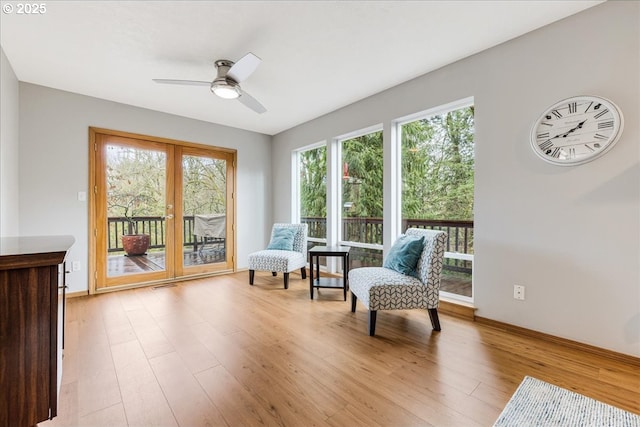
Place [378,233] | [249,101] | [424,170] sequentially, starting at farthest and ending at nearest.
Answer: [378,233], [424,170], [249,101]

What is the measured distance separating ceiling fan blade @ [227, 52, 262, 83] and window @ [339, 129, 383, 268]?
6.01ft

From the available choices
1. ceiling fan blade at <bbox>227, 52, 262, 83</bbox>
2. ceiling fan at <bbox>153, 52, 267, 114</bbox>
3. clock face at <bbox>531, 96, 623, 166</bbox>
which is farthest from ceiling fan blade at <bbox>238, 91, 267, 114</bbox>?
clock face at <bbox>531, 96, 623, 166</bbox>

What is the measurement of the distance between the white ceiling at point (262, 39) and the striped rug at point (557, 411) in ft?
8.16

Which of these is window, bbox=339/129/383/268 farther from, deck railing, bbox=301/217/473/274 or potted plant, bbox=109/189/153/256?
potted plant, bbox=109/189/153/256

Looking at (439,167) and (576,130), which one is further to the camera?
(439,167)

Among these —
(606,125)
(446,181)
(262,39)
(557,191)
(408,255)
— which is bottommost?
(408,255)

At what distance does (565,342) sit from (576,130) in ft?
5.22

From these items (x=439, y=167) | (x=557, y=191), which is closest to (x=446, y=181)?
(x=439, y=167)

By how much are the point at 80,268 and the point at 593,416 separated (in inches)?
187

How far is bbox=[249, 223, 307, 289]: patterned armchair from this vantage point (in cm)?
364

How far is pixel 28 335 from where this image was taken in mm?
1035

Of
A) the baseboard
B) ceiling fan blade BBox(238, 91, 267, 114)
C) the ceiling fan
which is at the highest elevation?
the ceiling fan

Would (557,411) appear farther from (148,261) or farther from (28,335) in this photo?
(148,261)

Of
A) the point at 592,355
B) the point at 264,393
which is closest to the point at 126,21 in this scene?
the point at 264,393
